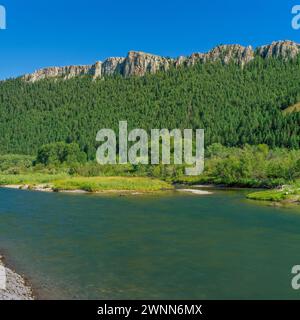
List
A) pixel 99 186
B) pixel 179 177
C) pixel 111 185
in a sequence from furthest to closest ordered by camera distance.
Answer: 1. pixel 179 177
2. pixel 111 185
3. pixel 99 186

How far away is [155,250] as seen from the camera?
39344 millimetres

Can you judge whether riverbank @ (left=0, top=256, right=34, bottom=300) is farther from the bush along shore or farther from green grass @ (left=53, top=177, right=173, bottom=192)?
green grass @ (left=53, top=177, right=173, bottom=192)

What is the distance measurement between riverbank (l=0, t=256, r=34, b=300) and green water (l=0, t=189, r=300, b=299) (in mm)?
928

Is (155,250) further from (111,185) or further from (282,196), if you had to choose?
(111,185)

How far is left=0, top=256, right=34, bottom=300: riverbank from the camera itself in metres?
25.4

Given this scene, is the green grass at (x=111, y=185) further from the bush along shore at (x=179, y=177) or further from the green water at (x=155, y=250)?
the green water at (x=155, y=250)

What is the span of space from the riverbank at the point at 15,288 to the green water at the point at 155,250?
928 millimetres

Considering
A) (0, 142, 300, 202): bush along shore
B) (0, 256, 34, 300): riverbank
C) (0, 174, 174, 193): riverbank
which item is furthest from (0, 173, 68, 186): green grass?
(0, 256, 34, 300): riverbank

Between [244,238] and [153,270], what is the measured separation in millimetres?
14954

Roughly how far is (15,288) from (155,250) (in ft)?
49.0

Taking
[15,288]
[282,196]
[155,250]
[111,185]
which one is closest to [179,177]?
[111,185]

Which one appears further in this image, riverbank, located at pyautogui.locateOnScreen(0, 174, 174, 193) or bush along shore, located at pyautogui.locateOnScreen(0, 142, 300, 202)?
riverbank, located at pyautogui.locateOnScreen(0, 174, 174, 193)

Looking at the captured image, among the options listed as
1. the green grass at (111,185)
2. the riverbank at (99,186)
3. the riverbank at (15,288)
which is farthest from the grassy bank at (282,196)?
the riverbank at (15,288)

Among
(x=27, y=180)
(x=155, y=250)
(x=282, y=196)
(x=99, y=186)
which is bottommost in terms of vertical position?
(x=155, y=250)
